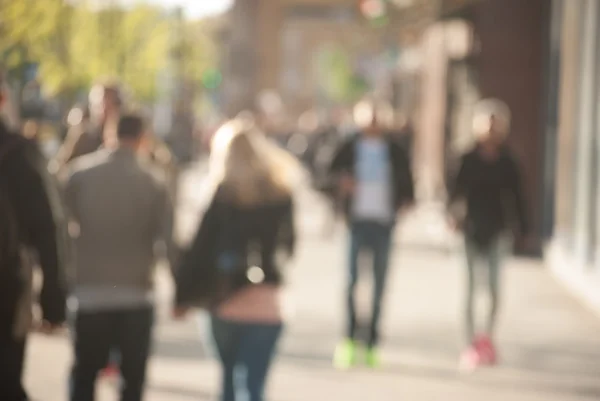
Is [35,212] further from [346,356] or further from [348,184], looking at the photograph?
[346,356]

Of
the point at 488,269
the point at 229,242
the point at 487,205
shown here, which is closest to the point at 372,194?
the point at 487,205

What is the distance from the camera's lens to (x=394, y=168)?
34.0ft

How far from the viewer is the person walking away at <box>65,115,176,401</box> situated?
20.5ft

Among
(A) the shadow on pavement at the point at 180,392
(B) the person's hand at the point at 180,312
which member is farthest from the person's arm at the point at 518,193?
(B) the person's hand at the point at 180,312

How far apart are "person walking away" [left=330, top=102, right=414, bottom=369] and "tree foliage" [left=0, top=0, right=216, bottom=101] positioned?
12.5 ft

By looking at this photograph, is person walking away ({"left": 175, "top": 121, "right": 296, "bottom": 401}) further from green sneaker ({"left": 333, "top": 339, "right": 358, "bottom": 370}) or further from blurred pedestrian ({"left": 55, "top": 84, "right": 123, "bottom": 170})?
green sneaker ({"left": 333, "top": 339, "right": 358, "bottom": 370})

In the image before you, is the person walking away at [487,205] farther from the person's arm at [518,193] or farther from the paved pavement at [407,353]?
the paved pavement at [407,353]

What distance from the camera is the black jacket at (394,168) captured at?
10352 millimetres

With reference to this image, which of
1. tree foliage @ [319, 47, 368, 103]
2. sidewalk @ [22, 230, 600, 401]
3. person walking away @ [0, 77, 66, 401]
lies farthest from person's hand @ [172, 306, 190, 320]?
tree foliage @ [319, 47, 368, 103]

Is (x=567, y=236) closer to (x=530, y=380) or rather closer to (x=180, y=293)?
(x=530, y=380)

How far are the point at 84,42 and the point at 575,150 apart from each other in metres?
17.2

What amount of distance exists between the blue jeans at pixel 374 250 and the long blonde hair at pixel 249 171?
395 cm

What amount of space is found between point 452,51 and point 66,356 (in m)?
16.2

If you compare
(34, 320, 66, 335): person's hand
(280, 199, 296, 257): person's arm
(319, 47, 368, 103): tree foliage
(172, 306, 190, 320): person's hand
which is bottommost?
(319, 47, 368, 103): tree foliage
